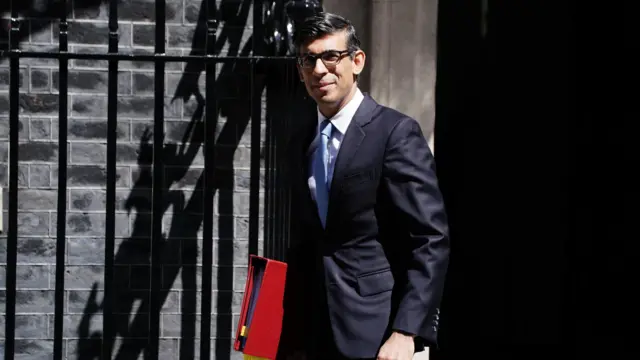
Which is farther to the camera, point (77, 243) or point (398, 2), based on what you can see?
point (77, 243)

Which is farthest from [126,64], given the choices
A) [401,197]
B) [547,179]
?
Result: [401,197]

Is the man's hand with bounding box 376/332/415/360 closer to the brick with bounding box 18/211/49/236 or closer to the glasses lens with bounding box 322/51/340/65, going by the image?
the glasses lens with bounding box 322/51/340/65

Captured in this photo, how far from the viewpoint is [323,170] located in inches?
141

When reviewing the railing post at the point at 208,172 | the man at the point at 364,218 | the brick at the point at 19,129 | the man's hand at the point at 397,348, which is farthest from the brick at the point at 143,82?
the man's hand at the point at 397,348

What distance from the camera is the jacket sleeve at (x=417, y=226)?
332cm

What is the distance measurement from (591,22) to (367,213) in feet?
7.46

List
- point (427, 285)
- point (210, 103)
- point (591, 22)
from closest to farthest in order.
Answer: point (427, 285) < point (210, 103) < point (591, 22)

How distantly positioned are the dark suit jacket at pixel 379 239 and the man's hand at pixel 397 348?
0.03m

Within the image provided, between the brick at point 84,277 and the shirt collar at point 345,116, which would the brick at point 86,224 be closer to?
the brick at point 84,277

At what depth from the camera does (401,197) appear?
3.39 meters

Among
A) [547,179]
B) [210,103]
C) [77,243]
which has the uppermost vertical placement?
[210,103]

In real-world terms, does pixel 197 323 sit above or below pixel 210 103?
below

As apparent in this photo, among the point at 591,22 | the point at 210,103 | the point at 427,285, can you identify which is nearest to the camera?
the point at 427,285

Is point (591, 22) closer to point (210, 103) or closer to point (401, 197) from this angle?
point (210, 103)
